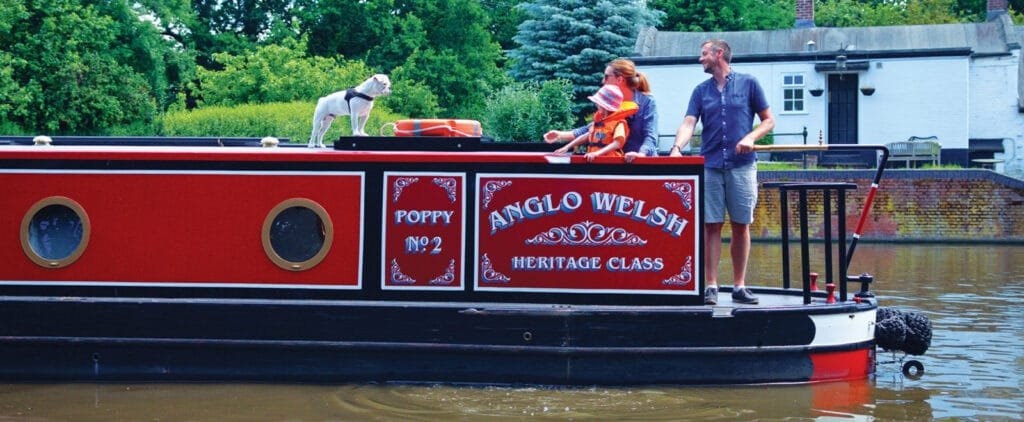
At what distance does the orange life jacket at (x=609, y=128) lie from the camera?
27.1 feet

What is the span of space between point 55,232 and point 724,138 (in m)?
4.70

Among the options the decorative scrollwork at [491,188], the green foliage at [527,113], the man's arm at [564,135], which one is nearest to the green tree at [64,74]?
the green foliage at [527,113]

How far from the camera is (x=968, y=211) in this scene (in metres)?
27.6

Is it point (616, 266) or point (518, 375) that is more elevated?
point (616, 266)

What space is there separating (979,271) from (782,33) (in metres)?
19.4

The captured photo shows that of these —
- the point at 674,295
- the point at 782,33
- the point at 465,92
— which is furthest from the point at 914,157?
the point at 674,295

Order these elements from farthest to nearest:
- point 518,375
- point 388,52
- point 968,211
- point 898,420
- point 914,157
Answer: point 388,52, point 914,157, point 968,211, point 518,375, point 898,420

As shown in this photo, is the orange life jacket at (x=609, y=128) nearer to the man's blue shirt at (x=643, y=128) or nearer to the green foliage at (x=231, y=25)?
the man's blue shirt at (x=643, y=128)

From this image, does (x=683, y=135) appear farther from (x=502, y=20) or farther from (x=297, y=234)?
(x=502, y=20)

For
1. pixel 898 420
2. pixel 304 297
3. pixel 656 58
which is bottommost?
pixel 898 420

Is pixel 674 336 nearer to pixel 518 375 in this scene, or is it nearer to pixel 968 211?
pixel 518 375

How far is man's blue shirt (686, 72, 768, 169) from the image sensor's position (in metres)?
8.41

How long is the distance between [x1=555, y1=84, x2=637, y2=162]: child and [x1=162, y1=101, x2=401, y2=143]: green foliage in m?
16.7

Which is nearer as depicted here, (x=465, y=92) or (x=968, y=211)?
(x=968, y=211)
